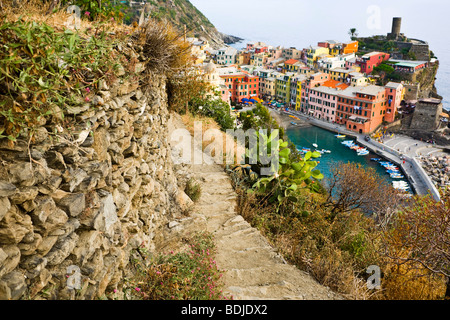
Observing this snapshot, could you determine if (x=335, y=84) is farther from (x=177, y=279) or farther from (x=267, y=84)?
(x=177, y=279)

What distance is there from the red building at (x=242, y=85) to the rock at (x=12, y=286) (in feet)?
155

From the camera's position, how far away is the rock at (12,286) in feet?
6.08

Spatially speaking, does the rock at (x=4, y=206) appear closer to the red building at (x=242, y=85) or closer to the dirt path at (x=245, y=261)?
the dirt path at (x=245, y=261)

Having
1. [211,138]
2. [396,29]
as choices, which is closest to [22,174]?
[211,138]

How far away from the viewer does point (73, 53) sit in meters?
2.59

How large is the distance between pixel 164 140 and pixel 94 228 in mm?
2860

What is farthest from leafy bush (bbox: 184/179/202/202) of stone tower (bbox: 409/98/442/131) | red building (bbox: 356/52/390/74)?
red building (bbox: 356/52/390/74)

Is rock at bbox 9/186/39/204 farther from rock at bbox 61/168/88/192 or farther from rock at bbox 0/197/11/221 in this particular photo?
rock at bbox 61/168/88/192

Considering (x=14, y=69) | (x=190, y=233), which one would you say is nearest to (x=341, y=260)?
(x=190, y=233)

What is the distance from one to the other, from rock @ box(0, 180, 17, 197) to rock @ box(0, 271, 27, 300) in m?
0.42

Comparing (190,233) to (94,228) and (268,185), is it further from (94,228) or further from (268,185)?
(268,185)

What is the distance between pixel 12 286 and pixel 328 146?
1457 inches

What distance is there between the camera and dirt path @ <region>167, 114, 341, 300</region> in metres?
4.11

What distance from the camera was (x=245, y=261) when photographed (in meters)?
4.75
